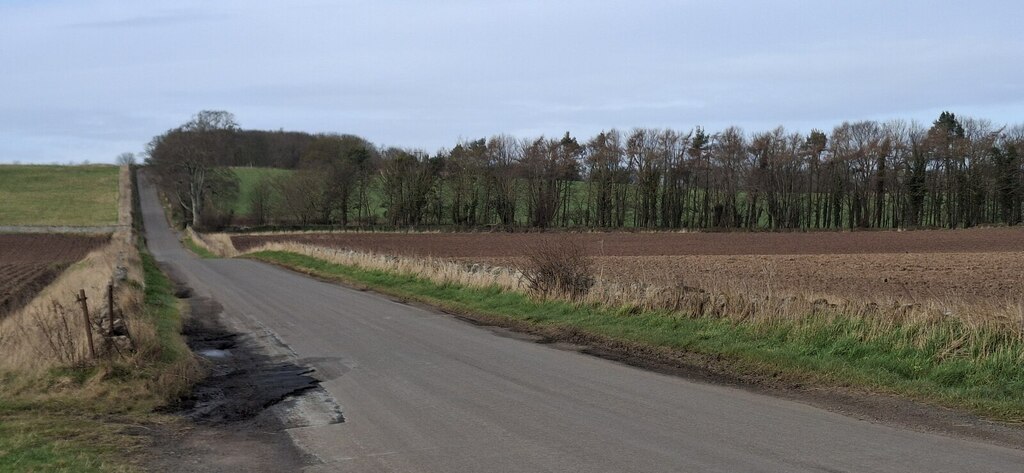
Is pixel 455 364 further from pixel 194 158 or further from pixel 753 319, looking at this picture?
pixel 194 158

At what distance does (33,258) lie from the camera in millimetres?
51906

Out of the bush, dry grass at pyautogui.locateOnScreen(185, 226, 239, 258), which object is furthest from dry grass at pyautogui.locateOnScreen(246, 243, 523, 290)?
dry grass at pyautogui.locateOnScreen(185, 226, 239, 258)

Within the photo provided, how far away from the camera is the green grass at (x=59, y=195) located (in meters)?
80.7

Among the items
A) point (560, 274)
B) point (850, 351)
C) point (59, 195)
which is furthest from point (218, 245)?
point (850, 351)

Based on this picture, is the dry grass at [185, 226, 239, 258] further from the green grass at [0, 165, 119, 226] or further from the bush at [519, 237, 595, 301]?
the bush at [519, 237, 595, 301]

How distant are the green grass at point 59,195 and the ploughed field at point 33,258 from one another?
35.2 ft

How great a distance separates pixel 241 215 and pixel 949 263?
3296 inches

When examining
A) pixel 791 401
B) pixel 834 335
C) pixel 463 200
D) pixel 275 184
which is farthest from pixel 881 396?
pixel 275 184

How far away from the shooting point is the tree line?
3524 inches

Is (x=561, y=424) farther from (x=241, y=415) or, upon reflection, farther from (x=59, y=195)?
(x=59, y=195)

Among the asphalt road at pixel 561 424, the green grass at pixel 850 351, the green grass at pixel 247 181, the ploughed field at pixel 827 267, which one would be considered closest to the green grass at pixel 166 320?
the asphalt road at pixel 561 424

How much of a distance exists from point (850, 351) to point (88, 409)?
32.1ft

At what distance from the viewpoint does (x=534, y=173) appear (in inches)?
3814

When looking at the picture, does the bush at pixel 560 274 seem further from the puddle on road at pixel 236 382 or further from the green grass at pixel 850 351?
the puddle on road at pixel 236 382
